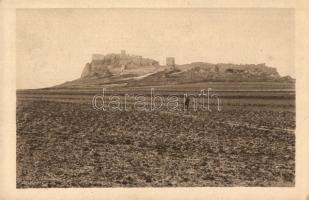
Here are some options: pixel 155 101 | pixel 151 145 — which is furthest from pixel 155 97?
pixel 151 145

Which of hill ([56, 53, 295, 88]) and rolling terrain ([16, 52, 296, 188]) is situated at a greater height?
hill ([56, 53, 295, 88])

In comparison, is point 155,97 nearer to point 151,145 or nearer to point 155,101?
point 155,101

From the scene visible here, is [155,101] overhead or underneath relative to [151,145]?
overhead

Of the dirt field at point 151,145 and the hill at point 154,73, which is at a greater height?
the hill at point 154,73

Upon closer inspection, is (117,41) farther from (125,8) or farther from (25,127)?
(25,127)
